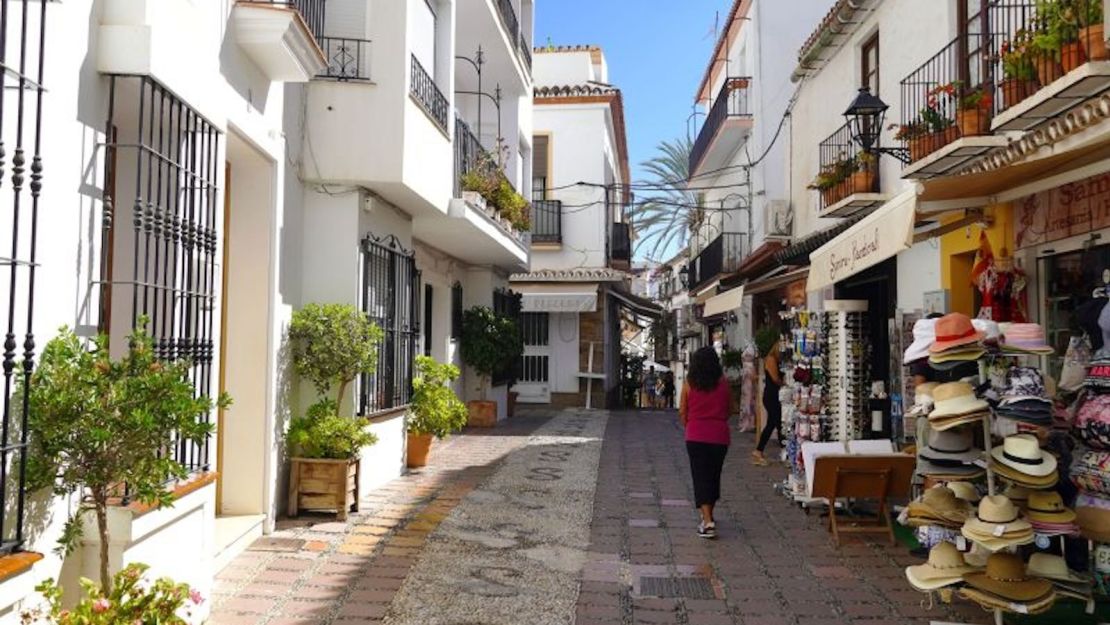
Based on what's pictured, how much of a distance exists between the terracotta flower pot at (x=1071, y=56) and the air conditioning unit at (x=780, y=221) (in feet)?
32.4

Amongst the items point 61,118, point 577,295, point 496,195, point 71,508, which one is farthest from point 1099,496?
point 577,295

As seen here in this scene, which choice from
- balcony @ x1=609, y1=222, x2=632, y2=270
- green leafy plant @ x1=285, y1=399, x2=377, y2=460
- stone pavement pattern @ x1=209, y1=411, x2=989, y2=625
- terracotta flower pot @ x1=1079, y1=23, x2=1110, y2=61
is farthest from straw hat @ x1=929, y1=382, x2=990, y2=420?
balcony @ x1=609, y1=222, x2=632, y2=270

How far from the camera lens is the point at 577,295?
21.8m

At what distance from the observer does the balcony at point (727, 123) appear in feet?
66.2

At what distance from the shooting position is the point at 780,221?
52.9ft

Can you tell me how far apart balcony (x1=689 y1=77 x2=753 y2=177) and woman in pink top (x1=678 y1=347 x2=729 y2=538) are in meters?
13.4

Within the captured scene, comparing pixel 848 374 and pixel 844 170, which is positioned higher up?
pixel 844 170

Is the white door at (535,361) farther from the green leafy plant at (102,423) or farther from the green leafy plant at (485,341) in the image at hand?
the green leafy plant at (102,423)

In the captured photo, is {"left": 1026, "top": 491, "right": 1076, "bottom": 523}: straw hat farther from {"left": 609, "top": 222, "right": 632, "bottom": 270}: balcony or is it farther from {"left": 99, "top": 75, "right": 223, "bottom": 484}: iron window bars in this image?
{"left": 609, "top": 222, "right": 632, "bottom": 270}: balcony

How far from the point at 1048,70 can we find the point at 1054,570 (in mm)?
3299

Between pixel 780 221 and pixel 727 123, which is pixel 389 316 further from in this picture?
pixel 727 123

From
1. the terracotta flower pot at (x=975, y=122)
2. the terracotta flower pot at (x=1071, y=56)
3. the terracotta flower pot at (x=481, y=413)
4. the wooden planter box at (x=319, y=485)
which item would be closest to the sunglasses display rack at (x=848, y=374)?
the terracotta flower pot at (x=975, y=122)

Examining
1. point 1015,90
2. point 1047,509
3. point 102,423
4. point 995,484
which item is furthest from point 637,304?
point 102,423

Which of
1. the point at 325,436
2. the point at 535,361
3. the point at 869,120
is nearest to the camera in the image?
the point at 325,436
